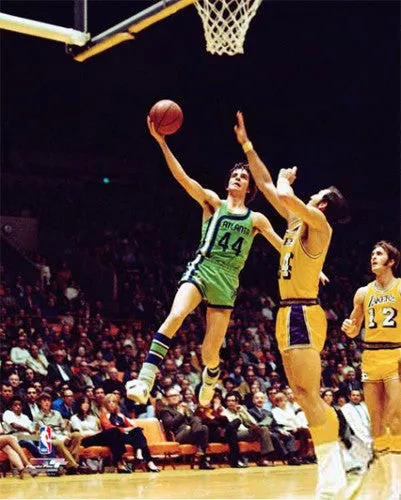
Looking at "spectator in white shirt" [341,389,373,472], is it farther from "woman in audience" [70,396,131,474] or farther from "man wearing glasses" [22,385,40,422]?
"man wearing glasses" [22,385,40,422]

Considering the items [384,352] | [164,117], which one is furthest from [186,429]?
[164,117]

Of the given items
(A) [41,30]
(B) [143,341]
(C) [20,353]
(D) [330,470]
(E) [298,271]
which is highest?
(A) [41,30]

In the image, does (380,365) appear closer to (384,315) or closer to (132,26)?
(384,315)

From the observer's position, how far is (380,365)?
8.22 meters

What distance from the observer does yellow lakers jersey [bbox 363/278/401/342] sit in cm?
830

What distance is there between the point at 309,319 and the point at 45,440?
6.07m

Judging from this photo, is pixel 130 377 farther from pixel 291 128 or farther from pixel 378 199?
pixel 378 199

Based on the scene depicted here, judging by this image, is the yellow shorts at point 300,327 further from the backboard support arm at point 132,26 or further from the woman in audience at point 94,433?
the woman in audience at point 94,433

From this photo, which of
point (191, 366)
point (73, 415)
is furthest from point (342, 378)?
point (73, 415)

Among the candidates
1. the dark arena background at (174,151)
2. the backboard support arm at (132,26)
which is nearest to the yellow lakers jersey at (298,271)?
the backboard support arm at (132,26)

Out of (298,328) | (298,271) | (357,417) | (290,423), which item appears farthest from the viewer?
(290,423)

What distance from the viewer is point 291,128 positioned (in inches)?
968

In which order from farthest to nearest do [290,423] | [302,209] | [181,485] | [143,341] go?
[143,341] < [290,423] < [181,485] < [302,209]

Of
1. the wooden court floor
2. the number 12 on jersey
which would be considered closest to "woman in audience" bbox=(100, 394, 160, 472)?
the wooden court floor
